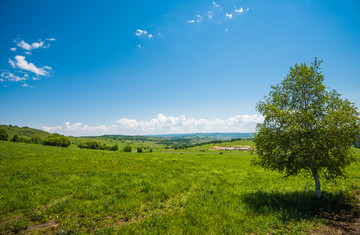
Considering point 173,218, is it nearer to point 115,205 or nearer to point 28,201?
point 115,205

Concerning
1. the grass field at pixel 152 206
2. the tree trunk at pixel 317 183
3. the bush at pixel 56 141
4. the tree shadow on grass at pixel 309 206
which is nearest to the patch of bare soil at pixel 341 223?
the tree shadow on grass at pixel 309 206

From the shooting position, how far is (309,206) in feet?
35.6

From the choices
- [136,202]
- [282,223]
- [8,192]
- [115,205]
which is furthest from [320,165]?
[8,192]

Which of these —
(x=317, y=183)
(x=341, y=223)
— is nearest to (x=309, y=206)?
(x=341, y=223)

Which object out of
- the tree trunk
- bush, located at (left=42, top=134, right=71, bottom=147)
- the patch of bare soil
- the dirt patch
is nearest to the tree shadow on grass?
the patch of bare soil

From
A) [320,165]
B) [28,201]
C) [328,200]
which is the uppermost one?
[320,165]

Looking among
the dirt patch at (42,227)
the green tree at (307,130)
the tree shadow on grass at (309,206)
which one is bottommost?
the tree shadow on grass at (309,206)

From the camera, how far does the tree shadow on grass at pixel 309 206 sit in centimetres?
931

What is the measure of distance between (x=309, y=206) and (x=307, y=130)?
5921 mm

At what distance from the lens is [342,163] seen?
36.2 feet

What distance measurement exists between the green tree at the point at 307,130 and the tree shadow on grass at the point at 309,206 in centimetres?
132

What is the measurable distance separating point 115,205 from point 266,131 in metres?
14.4

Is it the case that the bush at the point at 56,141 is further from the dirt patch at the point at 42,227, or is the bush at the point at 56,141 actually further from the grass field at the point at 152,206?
the dirt patch at the point at 42,227

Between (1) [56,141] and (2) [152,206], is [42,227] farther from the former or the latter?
(1) [56,141]
